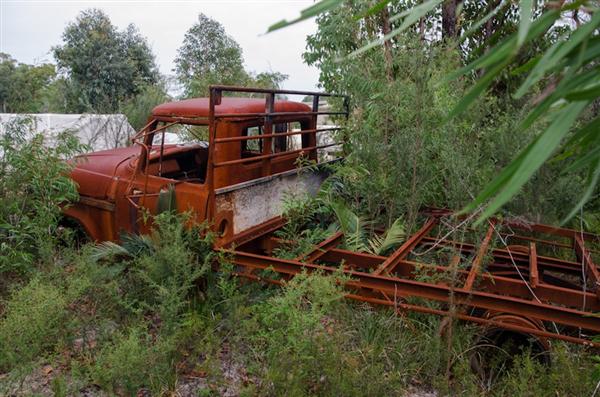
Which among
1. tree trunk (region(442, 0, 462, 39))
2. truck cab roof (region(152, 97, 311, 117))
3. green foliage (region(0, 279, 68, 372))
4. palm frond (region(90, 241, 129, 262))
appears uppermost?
tree trunk (region(442, 0, 462, 39))

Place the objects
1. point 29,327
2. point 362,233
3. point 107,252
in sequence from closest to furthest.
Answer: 1. point 29,327
2. point 107,252
3. point 362,233

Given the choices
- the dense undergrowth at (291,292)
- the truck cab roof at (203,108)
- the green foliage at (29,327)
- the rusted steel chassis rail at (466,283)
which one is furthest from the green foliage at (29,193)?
the rusted steel chassis rail at (466,283)

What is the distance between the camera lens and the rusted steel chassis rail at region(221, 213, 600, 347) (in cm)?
345

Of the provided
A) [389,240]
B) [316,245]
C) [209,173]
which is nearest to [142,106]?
[209,173]

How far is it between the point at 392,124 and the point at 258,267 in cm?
205

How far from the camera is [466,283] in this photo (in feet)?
12.1

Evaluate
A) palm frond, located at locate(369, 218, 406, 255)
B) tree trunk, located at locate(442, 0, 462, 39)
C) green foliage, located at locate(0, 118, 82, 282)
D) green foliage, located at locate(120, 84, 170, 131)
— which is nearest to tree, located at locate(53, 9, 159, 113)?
green foliage, located at locate(120, 84, 170, 131)

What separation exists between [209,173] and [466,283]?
90.3 inches

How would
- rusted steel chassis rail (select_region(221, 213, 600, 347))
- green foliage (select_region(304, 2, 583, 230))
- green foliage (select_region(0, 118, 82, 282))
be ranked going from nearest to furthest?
rusted steel chassis rail (select_region(221, 213, 600, 347)), green foliage (select_region(304, 2, 583, 230)), green foliage (select_region(0, 118, 82, 282))

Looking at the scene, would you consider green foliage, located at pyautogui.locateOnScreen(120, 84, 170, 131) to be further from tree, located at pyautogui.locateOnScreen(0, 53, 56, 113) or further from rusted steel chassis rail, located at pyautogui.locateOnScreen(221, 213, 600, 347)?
rusted steel chassis rail, located at pyautogui.locateOnScreen(221, 213, 600, 347)

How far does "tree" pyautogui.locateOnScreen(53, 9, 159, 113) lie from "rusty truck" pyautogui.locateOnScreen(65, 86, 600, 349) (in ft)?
48.6

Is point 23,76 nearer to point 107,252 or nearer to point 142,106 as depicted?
point 142,106

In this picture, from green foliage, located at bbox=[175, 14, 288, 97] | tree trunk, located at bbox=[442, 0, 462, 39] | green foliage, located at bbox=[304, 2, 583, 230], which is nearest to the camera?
green foliage, located at bbox=[304, 2, 583, 230]

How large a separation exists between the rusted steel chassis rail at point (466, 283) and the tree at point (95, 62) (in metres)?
16.7
